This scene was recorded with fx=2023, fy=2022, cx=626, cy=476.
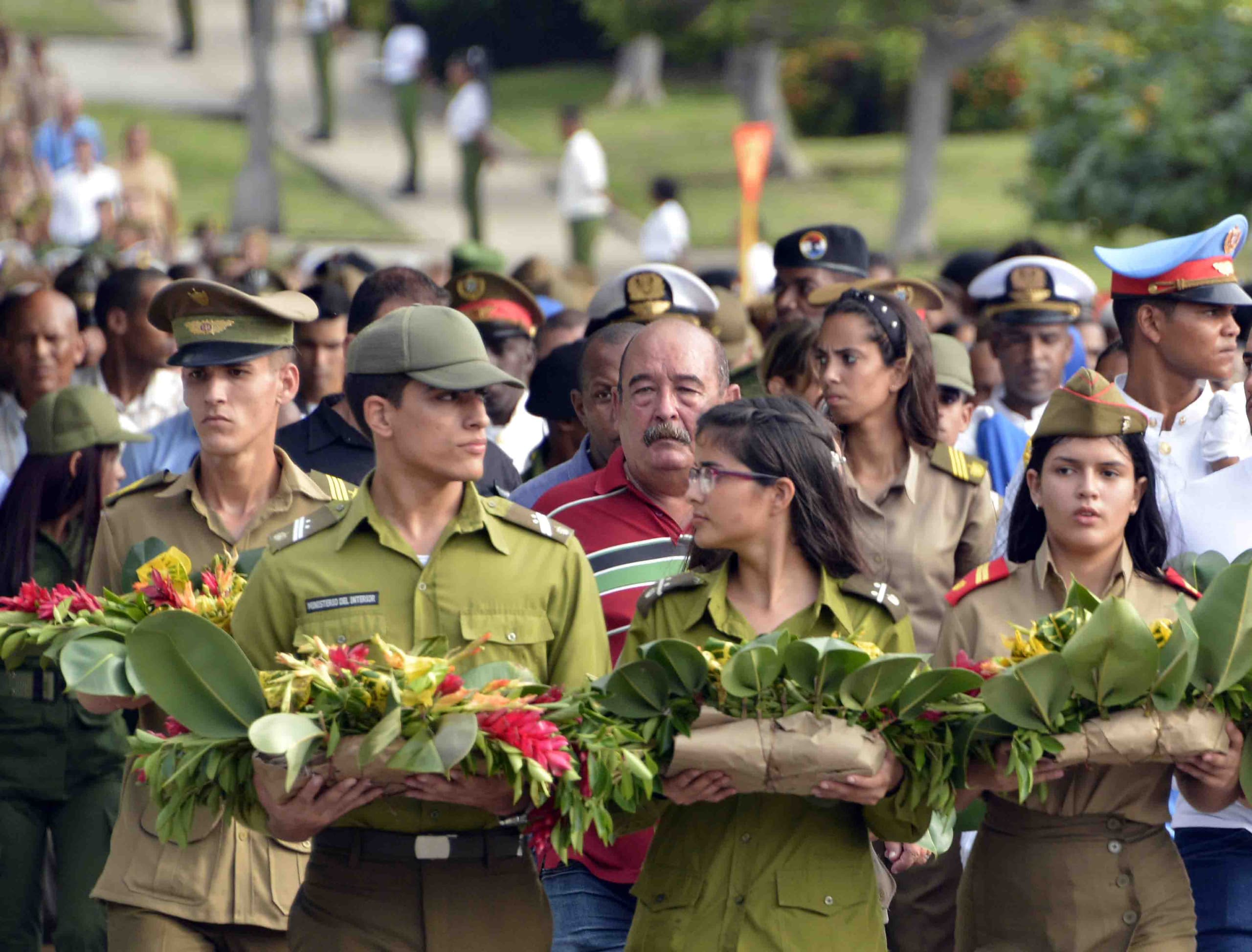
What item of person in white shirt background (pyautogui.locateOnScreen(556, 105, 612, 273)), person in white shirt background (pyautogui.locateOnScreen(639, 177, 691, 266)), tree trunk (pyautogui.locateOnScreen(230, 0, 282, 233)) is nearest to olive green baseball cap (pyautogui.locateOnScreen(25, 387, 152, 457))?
person in white shirt background (pyautogui.locateOnScreen(639, 177, 691, 266))

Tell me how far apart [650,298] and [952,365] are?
1215mm

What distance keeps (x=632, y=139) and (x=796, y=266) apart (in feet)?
95.6

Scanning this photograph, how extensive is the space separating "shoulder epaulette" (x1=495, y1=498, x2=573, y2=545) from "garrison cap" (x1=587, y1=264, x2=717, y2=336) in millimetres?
2810

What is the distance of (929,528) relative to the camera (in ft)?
19.8

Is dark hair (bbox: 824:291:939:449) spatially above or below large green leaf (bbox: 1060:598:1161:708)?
above

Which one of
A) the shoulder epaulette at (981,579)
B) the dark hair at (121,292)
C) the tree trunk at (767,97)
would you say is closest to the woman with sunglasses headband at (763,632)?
the shoulder epaulette at (981,579)

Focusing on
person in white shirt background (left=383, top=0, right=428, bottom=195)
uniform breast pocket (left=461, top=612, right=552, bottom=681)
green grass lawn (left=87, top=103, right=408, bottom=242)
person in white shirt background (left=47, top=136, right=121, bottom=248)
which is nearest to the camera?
uniform breast pocket (left=461, top=612, right=552, bottom=681)

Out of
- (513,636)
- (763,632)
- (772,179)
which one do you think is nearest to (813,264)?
(763,632)

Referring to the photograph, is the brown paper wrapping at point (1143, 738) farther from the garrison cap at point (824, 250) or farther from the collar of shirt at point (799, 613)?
the garrison cap at point (824, 250)

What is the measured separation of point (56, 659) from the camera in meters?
4.95

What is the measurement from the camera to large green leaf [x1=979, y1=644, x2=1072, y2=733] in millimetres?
4332

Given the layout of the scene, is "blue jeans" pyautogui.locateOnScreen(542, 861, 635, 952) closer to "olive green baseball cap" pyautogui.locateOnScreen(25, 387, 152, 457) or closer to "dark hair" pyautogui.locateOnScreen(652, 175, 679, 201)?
"olive green baseball cap" pyautogui.locateOnScreen(25, 387, 152, 457)

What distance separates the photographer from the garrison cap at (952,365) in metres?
7.29

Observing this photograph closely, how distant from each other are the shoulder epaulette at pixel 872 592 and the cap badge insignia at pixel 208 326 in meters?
2.04
